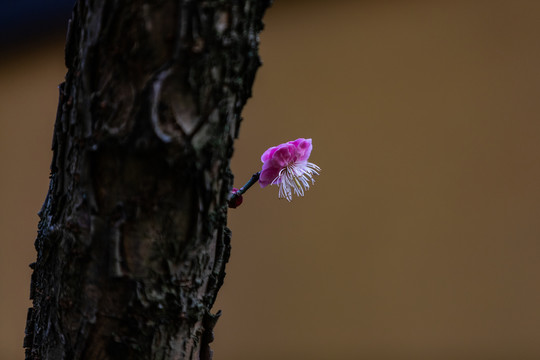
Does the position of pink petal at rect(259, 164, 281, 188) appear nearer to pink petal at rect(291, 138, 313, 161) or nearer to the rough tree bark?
pink petal at rect(291, 138, 313, 161)

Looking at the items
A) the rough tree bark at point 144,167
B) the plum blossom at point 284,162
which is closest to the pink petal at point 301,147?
the plum blossom at point 284,162

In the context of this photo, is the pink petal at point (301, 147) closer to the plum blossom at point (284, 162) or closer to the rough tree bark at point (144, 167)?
the plum blossom at point (284, 162)

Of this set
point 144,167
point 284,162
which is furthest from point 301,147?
point 144,167

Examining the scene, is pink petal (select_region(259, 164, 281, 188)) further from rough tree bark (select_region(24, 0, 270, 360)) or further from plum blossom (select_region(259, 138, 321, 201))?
rough tree bark (select_region(24, 0, 270, 360))

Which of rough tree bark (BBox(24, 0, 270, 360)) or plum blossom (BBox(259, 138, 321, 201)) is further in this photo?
plum blossom (BBox(259, 138, 321, 201))

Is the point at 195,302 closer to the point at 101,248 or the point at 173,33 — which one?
the point at 101,248

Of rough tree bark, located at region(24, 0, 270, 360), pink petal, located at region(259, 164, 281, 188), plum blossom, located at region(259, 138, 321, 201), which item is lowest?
rough tree bark, located at region(24, 0, 270, 360)

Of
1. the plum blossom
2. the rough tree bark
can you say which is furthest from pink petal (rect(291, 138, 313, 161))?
the rough tree bark

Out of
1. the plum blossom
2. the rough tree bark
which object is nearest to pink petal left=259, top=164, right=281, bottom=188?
the plum blossom

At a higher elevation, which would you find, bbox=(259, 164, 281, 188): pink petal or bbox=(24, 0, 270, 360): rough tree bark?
bbox=(259, 164, 281, 188): pink petal

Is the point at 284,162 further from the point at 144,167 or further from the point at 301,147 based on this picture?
the point at 144,167
